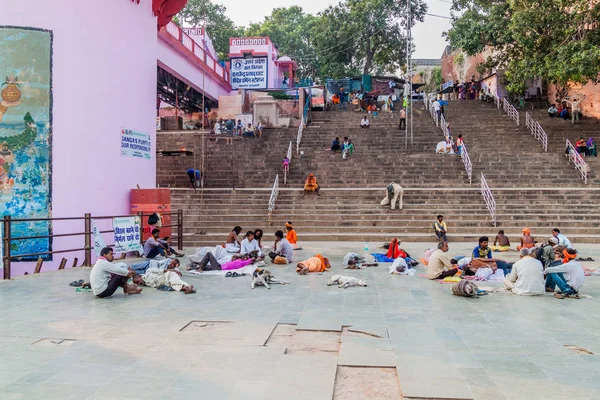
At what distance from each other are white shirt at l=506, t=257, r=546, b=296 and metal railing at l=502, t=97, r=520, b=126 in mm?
18946

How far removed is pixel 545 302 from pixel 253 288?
441 centimetres

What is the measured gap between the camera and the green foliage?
1907 centimetres

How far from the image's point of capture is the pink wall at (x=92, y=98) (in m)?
11.6

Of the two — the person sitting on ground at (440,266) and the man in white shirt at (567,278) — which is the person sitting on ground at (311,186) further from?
the man in white shirt at (567,278)

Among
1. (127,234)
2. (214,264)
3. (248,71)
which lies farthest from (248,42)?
(214,264)

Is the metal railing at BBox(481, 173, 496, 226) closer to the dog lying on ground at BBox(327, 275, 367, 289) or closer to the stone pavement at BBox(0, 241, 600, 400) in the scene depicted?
the stone pavement at BBox(0, 241, 600, 400)

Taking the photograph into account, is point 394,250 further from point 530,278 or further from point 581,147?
point 581,147

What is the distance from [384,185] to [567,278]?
1192 cm

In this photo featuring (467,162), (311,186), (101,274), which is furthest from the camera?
(467,162)

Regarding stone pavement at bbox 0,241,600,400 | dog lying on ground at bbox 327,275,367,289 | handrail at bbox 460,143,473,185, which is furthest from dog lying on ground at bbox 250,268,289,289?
handrail at bbox 460,143,473,185

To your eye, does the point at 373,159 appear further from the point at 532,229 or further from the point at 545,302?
the point at 545,302

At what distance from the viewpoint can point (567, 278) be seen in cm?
779

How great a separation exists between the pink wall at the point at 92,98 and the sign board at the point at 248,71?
66.2 feet

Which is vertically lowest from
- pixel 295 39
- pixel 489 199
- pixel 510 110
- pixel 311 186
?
pixel 489 199
